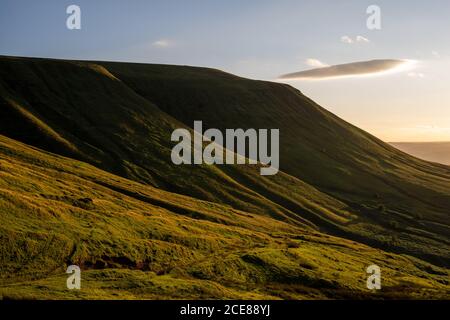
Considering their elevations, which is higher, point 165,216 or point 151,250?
point 165,216

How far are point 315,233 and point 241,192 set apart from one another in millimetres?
31085

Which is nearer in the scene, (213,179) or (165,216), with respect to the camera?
(165,216)

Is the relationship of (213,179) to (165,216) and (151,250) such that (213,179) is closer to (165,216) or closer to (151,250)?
(165,216)

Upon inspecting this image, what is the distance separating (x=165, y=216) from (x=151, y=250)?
24.0 metres

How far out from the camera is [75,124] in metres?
173

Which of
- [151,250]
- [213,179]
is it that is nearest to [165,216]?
[151,250]

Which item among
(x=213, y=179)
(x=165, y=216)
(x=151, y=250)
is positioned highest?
(x=213, y=179)

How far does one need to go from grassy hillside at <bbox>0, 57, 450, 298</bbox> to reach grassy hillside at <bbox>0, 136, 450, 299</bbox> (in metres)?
0.33

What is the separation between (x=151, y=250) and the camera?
83.7 m

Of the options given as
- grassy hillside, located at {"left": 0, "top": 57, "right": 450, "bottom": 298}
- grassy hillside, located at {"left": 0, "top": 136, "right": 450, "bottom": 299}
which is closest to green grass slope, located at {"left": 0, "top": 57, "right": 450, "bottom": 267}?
grassy hillside, located at {"left": 0, "top": 57, "right": 450, "bottom": 298}

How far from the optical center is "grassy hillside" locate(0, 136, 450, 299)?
223 feet

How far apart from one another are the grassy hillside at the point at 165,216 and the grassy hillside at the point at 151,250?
13.1 inches

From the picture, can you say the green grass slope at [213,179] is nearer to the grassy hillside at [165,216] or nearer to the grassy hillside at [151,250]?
the grassy hillside at [165,216]

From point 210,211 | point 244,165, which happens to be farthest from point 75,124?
point 210,211
